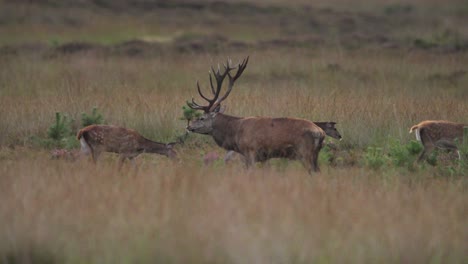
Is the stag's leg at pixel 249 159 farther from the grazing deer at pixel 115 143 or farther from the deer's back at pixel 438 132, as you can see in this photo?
the deer's back at pixel 438 132

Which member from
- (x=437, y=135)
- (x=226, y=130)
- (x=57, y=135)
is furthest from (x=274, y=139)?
(x=57, y=135)

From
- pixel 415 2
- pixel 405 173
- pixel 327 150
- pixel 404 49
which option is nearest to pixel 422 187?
pixel 405 173

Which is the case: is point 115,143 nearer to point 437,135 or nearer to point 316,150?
point 316,150

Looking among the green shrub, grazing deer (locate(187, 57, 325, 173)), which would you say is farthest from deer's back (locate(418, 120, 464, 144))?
the green shrub

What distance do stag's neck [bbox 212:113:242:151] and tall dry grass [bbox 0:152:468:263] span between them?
1567 mm

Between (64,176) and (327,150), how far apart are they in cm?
431

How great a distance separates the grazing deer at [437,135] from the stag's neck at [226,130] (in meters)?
2.35

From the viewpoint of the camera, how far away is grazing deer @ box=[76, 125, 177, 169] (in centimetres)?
1038

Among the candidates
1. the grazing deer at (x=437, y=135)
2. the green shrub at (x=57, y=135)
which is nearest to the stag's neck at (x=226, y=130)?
the green shrub at (x=57, y=135)

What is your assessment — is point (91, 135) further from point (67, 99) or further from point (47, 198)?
point (67, 99)

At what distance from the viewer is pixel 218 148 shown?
40.3 feet

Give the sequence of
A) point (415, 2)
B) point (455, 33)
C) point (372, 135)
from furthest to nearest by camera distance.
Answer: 1. point (415, 2)
2. point (455, 33)
3. point (372, 135)

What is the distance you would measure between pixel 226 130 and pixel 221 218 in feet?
11.8

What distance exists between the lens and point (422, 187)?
867cm
